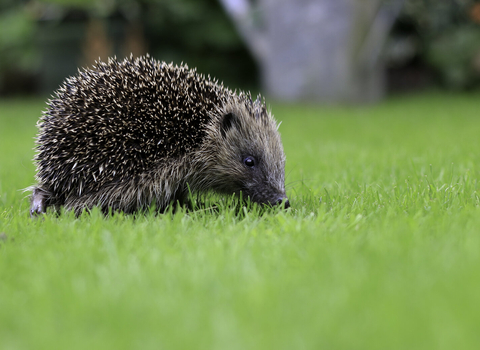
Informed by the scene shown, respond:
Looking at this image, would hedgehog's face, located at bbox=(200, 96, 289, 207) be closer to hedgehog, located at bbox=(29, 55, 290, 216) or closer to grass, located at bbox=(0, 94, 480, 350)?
hedgehog, located at bbox=(29, 55, 290, 216)

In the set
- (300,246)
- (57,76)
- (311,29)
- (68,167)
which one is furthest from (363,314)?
(57,76)

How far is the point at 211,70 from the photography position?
71.4 ft

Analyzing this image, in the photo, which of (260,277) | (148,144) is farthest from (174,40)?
(260,277)

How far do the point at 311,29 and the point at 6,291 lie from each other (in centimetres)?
1443

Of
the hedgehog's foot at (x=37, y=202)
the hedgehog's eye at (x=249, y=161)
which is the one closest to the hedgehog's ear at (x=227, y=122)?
the hedgehog's eye at (x=249, y=161)

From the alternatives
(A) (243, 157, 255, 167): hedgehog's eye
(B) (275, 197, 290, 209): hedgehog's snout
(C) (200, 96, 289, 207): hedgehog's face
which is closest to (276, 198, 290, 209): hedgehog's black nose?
(B) (275, 197, 290, 209): hedgehog's snout

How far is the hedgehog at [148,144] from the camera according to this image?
16.5 ft

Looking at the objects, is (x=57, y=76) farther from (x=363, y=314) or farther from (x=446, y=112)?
(x=363, y=314)

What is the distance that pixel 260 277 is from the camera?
9.89 feet

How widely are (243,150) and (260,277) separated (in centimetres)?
259

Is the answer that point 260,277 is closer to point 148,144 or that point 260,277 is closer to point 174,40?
point 148,144

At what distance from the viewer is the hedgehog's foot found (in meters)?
5.02

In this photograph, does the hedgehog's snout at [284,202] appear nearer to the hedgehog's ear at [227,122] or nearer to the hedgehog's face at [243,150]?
the hedgehog's face at [243,150]

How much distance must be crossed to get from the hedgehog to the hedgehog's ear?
1cm
